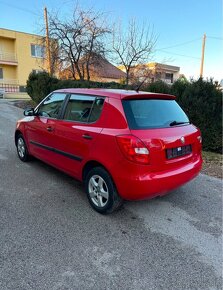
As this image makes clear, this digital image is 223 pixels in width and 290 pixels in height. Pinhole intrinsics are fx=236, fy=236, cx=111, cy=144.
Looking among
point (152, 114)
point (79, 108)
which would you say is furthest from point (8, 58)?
point (152, 114)

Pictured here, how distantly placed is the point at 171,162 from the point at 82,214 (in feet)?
4.56

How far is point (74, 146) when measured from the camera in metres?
3.53

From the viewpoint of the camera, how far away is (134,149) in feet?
8.94

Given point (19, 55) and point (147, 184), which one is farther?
point (19, 55)

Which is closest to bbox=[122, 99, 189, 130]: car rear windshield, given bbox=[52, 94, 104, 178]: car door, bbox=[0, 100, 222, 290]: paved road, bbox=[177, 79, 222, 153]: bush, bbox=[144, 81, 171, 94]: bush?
bbox=[52, 94, 104, 178]: car door

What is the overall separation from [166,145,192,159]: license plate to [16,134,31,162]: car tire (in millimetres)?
3329

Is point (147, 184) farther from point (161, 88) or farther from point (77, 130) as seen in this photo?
point (161, 88)

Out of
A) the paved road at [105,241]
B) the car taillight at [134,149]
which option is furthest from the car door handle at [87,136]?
the paved road at [105,241]

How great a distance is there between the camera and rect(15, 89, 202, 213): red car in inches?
110

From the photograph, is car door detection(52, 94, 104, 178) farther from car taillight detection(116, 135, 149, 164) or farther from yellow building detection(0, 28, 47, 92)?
Result: yellow building detection(0, 28, 47, 92)

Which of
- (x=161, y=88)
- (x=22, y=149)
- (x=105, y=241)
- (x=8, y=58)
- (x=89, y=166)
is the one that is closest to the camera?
(x=105, y=241)

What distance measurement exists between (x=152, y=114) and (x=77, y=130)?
3.62 feet

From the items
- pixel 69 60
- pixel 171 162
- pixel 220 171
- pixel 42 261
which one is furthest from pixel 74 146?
pixel 69 60

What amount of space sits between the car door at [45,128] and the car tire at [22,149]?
1.07 ft
